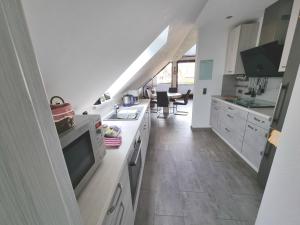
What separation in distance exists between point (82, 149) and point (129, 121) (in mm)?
1108

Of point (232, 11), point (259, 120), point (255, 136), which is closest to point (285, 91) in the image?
point (259, 120)

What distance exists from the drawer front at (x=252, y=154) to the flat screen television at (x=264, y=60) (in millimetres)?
1177

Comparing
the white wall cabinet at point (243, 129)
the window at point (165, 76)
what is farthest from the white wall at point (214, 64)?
the window at point (165, 76)

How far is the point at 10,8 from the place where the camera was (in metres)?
0.24

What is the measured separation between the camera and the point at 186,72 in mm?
8008

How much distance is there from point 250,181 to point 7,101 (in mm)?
2487

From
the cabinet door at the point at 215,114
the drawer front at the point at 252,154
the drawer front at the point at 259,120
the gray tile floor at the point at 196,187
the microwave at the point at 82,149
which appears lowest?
the gray tile floor at the point at 196,187

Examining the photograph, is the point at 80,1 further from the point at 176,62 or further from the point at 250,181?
the point at 176,62

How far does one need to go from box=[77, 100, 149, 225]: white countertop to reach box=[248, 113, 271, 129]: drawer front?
1.79 meters

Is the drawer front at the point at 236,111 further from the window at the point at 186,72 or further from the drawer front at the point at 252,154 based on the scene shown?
the window at the point at 186,72

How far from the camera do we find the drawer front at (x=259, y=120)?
68.5 inches

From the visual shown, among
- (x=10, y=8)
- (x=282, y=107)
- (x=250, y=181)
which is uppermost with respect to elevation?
(x=10, y=8)

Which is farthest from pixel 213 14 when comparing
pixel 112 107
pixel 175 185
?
pixel 175 185

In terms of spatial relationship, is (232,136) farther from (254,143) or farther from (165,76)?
(165,76)
